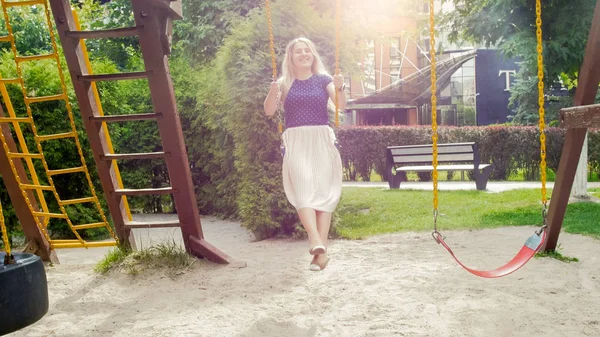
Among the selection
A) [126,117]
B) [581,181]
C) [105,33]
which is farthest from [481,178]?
[105,33]

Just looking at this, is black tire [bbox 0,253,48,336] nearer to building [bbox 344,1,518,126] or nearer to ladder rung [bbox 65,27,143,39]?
ladder rung [bbox 65,27,143,39]

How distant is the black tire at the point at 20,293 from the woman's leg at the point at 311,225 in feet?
5.56

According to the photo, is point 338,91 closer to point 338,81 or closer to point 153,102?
point 338,81

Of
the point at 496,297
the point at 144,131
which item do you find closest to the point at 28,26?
the point at 144,131

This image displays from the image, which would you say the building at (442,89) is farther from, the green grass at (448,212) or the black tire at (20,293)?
the black tire at (20,293)

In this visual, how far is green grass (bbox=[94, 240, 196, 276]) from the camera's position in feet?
17.8

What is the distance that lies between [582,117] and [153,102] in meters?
3.17

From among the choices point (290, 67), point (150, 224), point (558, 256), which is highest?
point (290, 67)

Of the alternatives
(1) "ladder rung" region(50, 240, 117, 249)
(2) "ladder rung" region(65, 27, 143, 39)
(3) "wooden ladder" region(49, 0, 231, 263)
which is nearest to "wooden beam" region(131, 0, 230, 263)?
(3) "wooden ladder" region(49, 0, 231, 263)

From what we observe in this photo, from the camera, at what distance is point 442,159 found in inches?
462

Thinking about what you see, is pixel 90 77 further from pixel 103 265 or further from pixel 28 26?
pixel 28 26

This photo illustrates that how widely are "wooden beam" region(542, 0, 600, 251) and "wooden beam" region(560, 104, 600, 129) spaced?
0.21 m

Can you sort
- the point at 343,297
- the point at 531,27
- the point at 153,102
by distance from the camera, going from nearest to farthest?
the point at 343,297
the point at 153,102
the point at 531,27

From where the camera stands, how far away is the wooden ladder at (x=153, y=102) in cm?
470
